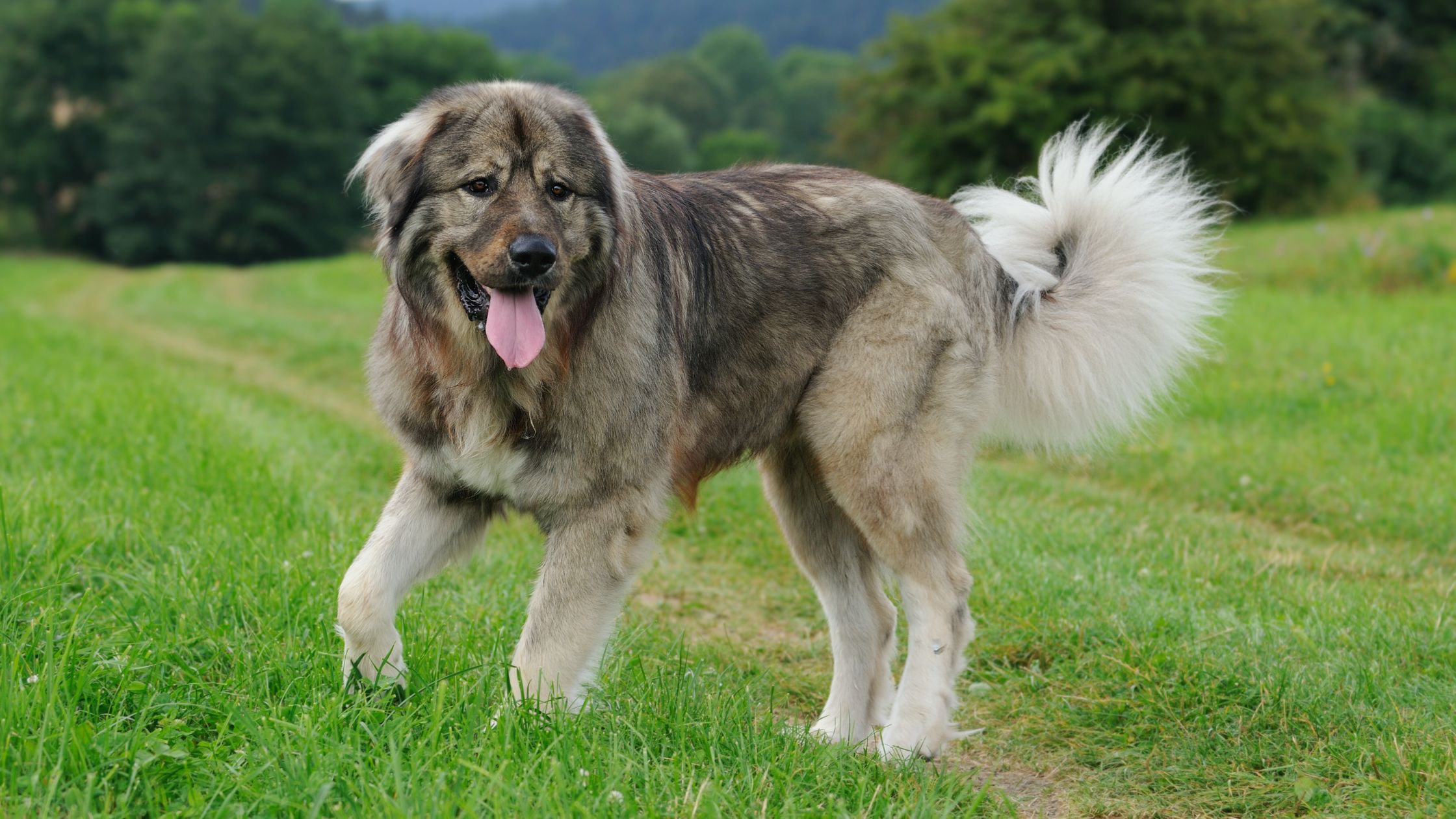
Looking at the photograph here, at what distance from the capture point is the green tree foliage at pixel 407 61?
54.7 meters

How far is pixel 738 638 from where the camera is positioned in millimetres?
4863

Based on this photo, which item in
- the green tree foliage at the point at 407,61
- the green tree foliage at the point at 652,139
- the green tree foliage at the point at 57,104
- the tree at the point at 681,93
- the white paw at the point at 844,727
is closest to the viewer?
the white paw at the point at 844,727

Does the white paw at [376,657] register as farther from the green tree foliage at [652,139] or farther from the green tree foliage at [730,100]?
the green tree foliage at [730,100]

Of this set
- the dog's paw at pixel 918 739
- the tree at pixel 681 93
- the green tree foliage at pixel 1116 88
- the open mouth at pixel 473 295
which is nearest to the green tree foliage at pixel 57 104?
the green tree foliage at pixel 1116 88

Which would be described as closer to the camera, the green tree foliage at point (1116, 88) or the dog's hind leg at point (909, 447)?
the dog's hind leg at point (909, 447)

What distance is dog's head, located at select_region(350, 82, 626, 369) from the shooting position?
3.21 metres

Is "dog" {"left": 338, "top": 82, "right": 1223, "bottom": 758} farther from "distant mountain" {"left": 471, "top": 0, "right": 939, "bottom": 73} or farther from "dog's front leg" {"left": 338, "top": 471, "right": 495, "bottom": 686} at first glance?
"distant mountain" {"left": 471, "top": 0, "right": 939, "bottom": 73}

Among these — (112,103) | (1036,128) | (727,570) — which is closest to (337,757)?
(727,570)

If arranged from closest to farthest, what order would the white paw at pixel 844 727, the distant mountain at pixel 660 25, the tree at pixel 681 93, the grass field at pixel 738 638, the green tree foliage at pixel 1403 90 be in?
1. the grass field at pixel 738 638
2. the white paw at pixel 844 727
3. the green tree foliage at pixel 1403 90
4. the tree at pixel 681 93
5. the distant mountain at pixel 660 25

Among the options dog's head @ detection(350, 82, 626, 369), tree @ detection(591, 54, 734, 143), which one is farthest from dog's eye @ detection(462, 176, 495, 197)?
tree @ detection(591, 54, 734, 143)

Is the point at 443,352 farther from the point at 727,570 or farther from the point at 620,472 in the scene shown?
the point at 727,570

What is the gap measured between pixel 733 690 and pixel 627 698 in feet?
1.45

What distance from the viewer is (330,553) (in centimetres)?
452

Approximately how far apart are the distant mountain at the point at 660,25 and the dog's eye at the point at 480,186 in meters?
145
